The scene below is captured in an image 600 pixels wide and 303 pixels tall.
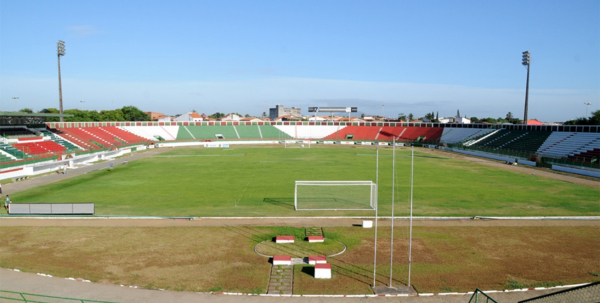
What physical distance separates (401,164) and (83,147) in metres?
55.2

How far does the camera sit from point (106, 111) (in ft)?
460

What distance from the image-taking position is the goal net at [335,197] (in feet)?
97.0

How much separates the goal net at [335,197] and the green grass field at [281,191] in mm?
1009

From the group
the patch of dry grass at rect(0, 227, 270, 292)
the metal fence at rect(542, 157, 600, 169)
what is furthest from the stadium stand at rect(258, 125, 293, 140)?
the patch of dry grass at rect(0, 227, 270, 292)

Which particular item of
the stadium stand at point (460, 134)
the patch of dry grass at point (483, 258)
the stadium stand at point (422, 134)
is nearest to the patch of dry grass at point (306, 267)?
the patch of dry grass at point (483, 258)

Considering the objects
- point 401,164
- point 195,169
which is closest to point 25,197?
point 195,169

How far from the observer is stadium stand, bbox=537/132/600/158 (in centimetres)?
5768

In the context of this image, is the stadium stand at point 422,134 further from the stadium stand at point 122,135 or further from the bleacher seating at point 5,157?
the bleacher seating at point 5,157

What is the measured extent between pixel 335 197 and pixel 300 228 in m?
10.0

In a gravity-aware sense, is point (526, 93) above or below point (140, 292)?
above

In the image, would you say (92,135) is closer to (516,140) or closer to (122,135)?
(122,135)

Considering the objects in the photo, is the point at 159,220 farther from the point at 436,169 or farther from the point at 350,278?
the point at 436,169

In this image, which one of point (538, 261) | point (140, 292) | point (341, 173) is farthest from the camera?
point (341, 173)

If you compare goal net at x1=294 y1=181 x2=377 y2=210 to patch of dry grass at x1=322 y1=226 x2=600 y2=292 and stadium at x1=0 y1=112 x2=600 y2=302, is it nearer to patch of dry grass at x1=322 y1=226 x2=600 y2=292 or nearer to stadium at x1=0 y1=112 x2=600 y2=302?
stadium at x1=0 y1=112 x2=600 y2=302
